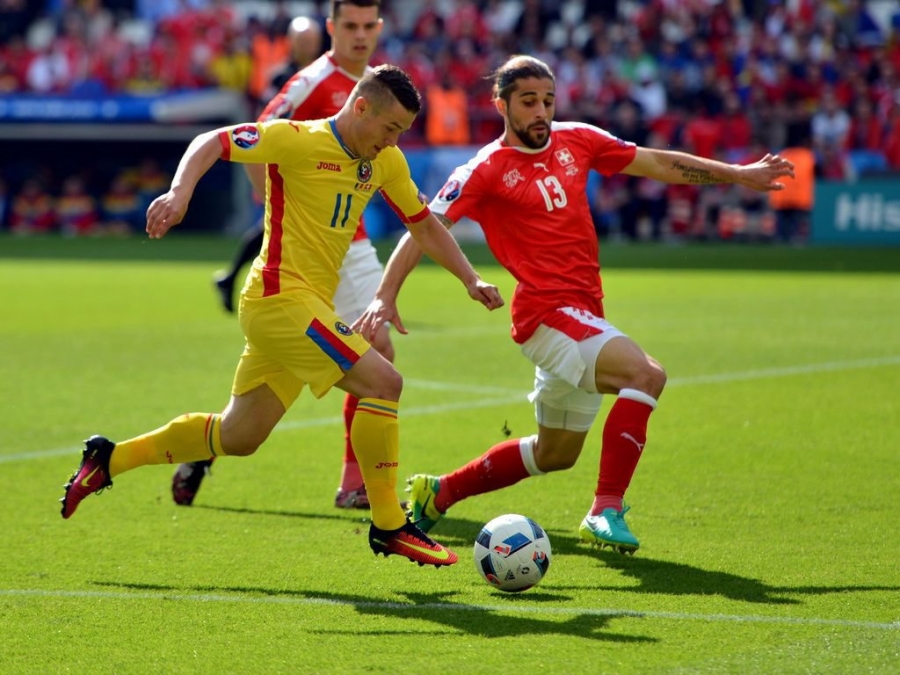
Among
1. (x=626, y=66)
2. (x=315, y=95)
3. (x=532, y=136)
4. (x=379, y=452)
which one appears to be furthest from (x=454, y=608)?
(x=626, y=66)

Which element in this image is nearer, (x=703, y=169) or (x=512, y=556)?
(x=512, y=556)

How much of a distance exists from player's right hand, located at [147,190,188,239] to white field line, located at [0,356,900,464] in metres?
3.36

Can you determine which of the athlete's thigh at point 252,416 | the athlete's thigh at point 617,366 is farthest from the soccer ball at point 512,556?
the athlete's thigh at point 252,416

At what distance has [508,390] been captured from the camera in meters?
10.1

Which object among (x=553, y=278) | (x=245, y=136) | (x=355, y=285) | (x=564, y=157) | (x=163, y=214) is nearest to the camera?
(x=163, y=214)

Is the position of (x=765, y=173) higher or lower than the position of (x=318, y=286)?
higher

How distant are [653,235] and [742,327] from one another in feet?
38.9

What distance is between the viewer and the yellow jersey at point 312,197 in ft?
18.0

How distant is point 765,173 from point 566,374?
1.31 m

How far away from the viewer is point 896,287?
1647cm

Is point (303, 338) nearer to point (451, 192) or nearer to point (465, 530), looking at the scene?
point (451, 192)

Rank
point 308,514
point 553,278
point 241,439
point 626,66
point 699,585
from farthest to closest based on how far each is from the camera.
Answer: point 626,66 < point 308,514 < point 553,278 < point 241,439 < point 699,585

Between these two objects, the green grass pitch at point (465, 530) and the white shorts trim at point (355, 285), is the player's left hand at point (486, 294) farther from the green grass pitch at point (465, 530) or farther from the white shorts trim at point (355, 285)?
the white shorts trim at point (355, 285)

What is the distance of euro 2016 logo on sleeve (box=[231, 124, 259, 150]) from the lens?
17.6ft
